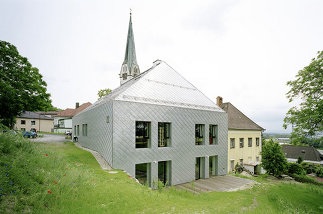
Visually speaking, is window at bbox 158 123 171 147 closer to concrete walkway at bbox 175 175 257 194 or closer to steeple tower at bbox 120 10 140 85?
concrete walkway at bbox 175 175 257 194

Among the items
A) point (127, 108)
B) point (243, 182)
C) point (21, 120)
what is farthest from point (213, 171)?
point (21, 120)

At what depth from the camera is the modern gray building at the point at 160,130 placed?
1003cm

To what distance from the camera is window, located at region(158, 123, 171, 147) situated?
466 inches

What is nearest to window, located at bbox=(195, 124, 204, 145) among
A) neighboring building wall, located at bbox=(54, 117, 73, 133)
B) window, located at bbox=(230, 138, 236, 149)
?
window, located at bbox=(230, 138, 236, 149)

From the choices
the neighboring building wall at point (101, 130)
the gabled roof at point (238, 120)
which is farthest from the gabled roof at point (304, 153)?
the neighboring building wall at point (101, 130)

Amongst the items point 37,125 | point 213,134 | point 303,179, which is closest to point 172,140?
point 213,134

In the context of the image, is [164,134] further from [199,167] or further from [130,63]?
[130,63]

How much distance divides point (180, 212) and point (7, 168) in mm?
4653

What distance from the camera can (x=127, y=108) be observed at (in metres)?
10.2

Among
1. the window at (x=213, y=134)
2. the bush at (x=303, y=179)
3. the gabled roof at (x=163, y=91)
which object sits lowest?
the bush at (x=303, y=179)

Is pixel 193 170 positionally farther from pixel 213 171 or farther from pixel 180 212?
pixel 180 212

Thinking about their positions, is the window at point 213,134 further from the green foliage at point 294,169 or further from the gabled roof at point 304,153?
the gabled roof at point 304,153

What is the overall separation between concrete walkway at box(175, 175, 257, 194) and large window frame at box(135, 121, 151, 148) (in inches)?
150

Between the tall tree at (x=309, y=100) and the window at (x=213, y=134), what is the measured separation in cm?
557
